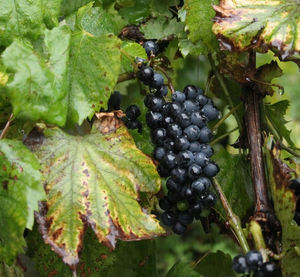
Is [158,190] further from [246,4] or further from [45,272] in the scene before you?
[246,4]

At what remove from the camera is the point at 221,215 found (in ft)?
3.24

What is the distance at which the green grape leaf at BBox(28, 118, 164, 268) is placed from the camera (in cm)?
83

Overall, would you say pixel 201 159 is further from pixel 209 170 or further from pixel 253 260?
pixel 253 260

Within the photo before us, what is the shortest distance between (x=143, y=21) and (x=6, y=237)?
55 cm

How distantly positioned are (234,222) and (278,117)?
375mm

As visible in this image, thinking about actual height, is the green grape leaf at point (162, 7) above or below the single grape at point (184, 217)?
above

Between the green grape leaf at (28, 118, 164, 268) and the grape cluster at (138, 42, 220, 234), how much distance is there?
0.04 metres

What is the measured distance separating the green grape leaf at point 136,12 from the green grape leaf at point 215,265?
21.7 inches

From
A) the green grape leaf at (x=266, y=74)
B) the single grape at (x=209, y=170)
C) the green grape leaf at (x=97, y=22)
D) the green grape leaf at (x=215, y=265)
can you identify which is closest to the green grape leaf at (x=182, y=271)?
the green grape leaf at (x=215, y=265)

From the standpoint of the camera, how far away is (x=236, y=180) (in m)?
1.08

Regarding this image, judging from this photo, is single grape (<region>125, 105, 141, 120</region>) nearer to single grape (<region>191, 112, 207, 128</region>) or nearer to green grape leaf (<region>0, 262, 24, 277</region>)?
single grape (<region>191, 112, 207, 128</region>)

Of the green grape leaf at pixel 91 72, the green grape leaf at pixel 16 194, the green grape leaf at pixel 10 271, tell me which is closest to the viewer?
the green grape leaf at pixel 16 194

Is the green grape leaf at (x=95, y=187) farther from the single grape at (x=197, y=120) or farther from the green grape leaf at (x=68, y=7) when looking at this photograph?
the green grape leaf at (x=68, y=7)

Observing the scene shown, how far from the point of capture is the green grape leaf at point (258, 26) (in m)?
0.92
